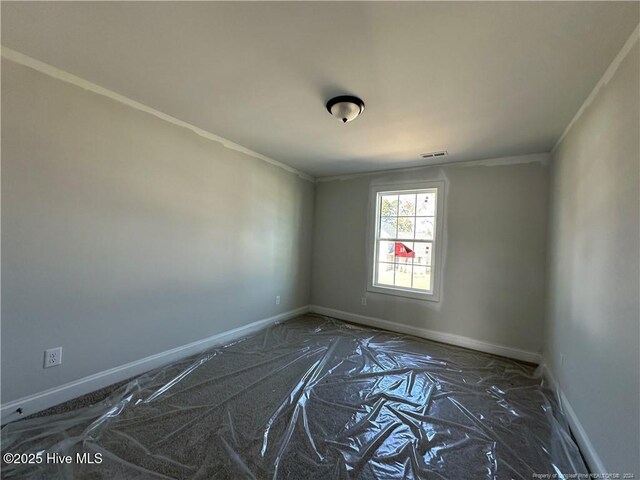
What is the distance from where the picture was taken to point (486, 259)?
3.23 metres

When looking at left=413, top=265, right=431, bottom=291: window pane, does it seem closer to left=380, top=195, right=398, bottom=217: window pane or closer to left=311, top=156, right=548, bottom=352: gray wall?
left=311, top=156, right=548, bottom=352: gray wall

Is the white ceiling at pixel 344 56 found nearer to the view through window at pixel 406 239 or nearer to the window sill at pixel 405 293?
the view through window at pixel 406 239

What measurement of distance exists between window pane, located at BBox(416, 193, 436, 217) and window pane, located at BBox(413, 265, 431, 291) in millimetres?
761

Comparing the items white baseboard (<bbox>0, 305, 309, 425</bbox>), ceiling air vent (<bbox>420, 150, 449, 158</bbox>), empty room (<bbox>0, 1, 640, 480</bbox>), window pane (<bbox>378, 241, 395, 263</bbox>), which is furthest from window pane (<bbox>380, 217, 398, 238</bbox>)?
white baseboard (<bbox>0, 305, 309, 425</bbox>)

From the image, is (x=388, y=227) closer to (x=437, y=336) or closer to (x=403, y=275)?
(x=403, y=275)

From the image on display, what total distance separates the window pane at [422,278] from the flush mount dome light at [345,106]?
243 centimetres

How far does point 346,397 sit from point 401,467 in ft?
2.24

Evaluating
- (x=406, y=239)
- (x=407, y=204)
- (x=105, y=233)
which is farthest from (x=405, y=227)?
(x=105, y=233)

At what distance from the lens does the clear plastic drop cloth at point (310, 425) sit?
57.8 inches

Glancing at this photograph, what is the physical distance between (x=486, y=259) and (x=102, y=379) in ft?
13.2

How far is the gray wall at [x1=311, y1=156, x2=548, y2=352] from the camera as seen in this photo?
298 centimetres

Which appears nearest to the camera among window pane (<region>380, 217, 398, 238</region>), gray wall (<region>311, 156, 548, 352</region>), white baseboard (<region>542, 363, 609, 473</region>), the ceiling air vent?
white baseboard (<region>542, 363, 609, 473</region>)

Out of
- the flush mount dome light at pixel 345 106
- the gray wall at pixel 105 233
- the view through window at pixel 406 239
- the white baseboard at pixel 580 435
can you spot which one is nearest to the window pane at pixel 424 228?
the view through window at pixel 406 239

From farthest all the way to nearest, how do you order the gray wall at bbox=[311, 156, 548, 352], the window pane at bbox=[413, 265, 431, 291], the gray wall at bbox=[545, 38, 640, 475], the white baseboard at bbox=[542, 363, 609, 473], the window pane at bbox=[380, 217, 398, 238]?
the window pane at bbox=[380, 217, 398, 238]
the window pane at bbox=[413, 265, 431, 291]
the gray wall at bbox=[311, 156, 548, 352]
the white baseboard at bbox=[542, 363, 609, 473]
the gray wall at bbox=[545, 38, 640, 475]
